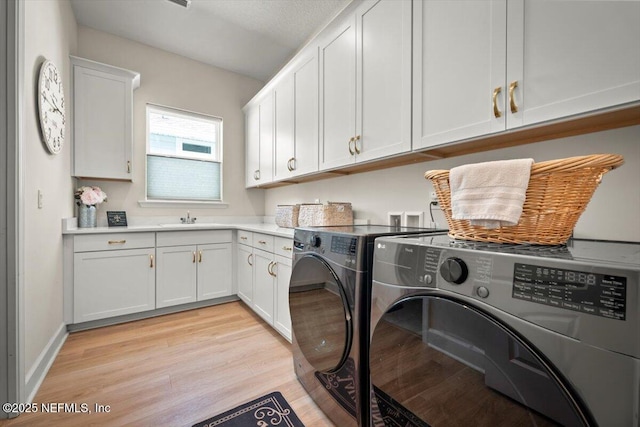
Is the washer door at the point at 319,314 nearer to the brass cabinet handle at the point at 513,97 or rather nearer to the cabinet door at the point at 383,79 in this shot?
the cabinet door at the point at 383,79

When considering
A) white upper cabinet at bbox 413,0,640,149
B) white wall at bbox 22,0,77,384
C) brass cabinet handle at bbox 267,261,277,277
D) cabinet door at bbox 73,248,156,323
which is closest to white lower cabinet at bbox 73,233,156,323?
cabinet door at bbox 73,248,156,323

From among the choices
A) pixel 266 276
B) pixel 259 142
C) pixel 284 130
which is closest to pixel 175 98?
pixel 259 142

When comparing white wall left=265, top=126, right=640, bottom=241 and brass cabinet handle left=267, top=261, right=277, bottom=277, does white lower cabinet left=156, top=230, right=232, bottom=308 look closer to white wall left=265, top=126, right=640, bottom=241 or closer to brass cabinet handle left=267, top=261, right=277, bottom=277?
brass cabinet handle left=267, top=261, right=277, bottom=277

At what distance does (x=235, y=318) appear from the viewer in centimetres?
261

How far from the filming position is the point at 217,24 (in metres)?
2.71

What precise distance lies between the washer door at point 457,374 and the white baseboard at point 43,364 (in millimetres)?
1851

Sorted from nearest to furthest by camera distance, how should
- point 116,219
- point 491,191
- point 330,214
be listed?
1. point 491,191
2. point 330,214
3. point 116,219

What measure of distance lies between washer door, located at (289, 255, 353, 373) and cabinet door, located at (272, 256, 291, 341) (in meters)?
0.37

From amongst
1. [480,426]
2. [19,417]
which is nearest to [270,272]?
[19,417]

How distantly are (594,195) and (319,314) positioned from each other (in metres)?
1.30

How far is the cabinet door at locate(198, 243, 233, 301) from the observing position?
2846 millimetres

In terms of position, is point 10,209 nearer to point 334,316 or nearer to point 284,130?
point 334,316

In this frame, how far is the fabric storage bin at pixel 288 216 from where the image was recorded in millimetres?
2578

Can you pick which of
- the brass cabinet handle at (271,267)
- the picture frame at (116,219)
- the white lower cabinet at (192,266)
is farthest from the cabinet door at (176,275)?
the brass cabinet handle at (271,267)
